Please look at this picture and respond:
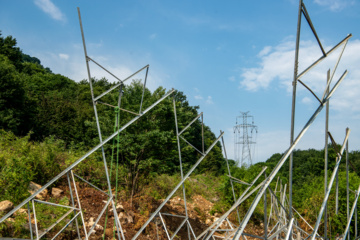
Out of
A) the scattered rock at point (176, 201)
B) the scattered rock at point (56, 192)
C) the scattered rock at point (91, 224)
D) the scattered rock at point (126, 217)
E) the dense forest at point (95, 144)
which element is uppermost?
the dense forest at point (95, 144)

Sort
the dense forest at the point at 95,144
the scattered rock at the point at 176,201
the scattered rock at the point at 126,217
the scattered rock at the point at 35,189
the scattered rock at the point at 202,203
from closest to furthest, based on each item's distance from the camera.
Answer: the scattered rock at the point at 35,189 < the scattered rock at the point at 126,217 < the dense forest at the point at 95,144 < the scattered rock at the point at 176,201 < the scattered rock at the point at 202,203

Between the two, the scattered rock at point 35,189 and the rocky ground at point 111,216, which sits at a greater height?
the scattered rock at point 35,189

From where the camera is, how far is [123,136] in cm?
1093

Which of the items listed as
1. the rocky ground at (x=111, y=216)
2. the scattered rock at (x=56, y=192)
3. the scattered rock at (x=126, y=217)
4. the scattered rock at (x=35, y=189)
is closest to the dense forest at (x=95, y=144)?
the scattered rock at (x=35, y=189)

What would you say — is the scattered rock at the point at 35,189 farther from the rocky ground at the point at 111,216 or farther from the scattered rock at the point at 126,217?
the scattered rock at the point at 126,217

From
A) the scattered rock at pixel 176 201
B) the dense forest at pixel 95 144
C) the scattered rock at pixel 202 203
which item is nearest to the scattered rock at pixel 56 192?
the dense forest at pixel 95 144

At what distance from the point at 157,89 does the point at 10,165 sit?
590 cm

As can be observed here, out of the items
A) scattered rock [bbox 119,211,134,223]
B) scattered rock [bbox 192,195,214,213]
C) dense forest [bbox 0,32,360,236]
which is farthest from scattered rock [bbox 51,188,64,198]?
scattered rock [bbox 192,195,214,213]

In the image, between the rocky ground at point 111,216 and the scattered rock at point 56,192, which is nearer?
the rocky ground at point 111,216

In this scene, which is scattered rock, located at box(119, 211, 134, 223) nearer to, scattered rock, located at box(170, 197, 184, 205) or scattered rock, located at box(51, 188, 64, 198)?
scattered rock, located at box(51, 188, 64, 198)

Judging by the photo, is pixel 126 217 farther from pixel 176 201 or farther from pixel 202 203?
pixel 202 203

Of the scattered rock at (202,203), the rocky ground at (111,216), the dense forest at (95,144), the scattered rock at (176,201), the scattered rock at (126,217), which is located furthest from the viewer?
the scattered rock at (202,203)

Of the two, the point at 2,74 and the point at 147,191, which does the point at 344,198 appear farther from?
the point at 2,74

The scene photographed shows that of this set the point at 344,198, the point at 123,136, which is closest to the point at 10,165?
the point at 123,136
